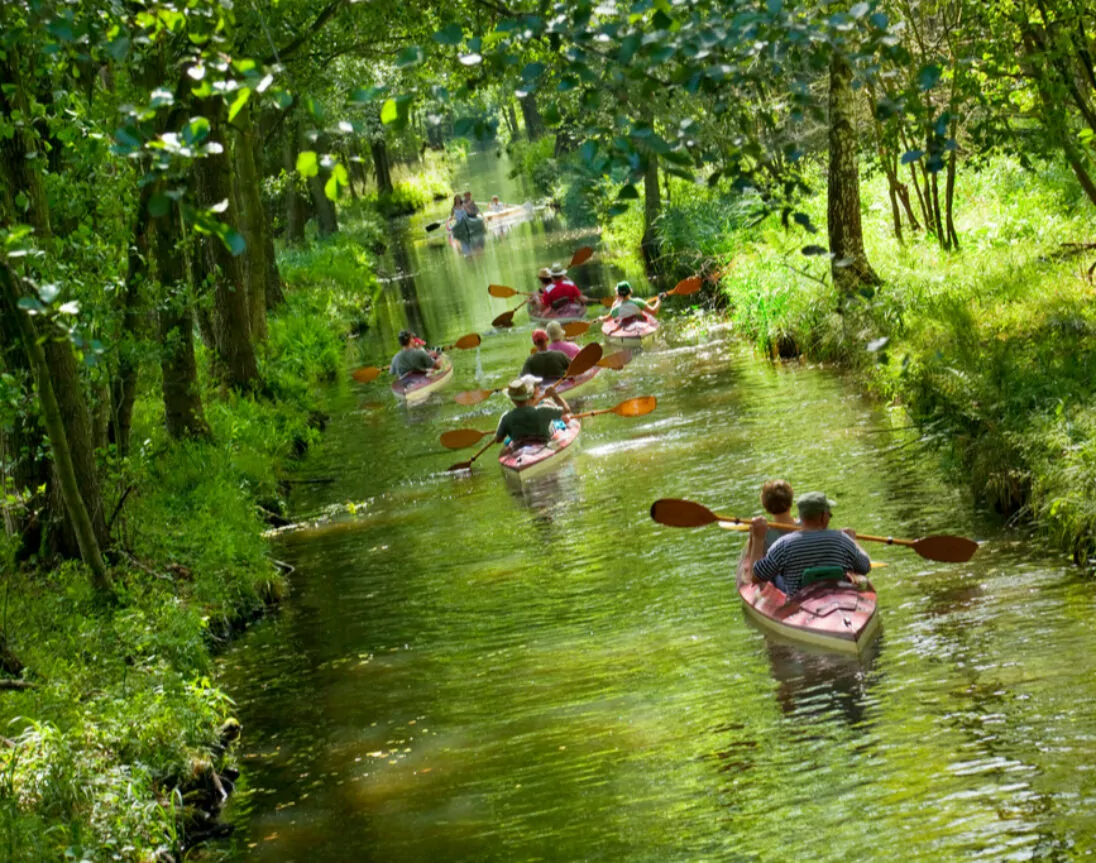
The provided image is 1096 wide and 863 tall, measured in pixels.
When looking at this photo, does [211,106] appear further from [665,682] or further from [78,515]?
[665,682]

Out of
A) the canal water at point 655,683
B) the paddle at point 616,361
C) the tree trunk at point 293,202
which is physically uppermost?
the tree trunk at point 293,202

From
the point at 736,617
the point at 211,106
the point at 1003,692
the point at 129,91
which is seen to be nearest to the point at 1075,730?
the point at 1003,692

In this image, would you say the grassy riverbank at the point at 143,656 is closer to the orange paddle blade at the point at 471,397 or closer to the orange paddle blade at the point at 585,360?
the orange paddle blade at the point at 471,397

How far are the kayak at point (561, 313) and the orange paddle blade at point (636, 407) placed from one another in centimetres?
818

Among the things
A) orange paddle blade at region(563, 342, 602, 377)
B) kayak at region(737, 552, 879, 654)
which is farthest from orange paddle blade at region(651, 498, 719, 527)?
orange paddle blade at region(563, 342, 602, 377)

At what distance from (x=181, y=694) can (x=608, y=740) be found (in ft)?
8.71

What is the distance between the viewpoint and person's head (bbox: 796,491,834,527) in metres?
8.79

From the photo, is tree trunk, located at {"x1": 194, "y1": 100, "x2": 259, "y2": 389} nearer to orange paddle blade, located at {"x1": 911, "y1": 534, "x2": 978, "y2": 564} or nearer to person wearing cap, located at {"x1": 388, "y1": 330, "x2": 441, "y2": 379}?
person wearing cap, located at {"x1": 388, "y1": 330, "x2": 441, "y2": 379}

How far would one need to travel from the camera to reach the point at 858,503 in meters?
11.4

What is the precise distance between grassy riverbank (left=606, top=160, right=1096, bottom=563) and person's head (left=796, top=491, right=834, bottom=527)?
46.1 inches

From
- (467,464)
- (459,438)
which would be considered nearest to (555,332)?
(459,438)

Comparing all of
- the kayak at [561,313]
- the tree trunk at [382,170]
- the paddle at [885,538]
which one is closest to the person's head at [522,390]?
the paddle at [885,538]

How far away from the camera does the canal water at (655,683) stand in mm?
6359

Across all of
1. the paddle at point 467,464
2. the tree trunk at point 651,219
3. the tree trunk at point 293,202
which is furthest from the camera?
the tree trunk at point 293,202
